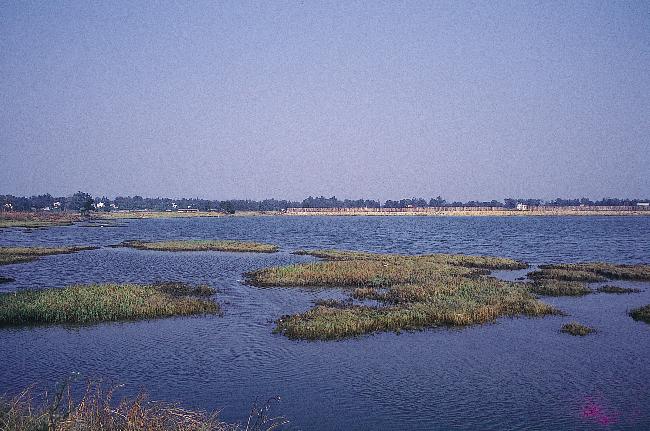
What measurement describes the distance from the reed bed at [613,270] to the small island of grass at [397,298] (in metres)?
6.81

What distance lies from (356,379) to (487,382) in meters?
5.98

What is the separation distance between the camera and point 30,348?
26953mm

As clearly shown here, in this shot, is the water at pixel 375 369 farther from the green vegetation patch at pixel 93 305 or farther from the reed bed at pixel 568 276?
the reed bed at pixel 568 276

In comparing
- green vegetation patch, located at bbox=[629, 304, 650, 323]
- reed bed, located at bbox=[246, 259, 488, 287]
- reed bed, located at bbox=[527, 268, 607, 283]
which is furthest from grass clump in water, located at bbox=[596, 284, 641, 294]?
reed bed, located at bbox=[246, 259, 488, 287]

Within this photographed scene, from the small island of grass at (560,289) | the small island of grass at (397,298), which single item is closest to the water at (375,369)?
the small island of grass at (397,298)

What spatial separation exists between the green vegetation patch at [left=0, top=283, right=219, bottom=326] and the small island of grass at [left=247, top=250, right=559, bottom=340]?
349 inches

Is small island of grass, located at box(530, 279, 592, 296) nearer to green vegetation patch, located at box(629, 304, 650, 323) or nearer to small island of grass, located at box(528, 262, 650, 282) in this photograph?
small island of grass, located at box(528, 262, 650, 282)

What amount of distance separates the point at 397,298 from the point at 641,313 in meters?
17.3

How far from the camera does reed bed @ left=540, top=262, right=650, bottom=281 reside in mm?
55406

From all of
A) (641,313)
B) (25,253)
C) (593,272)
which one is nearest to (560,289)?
(641,313)

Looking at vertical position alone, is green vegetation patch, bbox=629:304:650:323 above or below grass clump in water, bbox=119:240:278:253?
above

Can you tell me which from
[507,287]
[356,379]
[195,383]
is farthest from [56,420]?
[507,287]

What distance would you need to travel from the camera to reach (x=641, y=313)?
35469 millimetres

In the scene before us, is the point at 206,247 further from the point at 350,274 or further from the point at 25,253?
the point at 350,274
